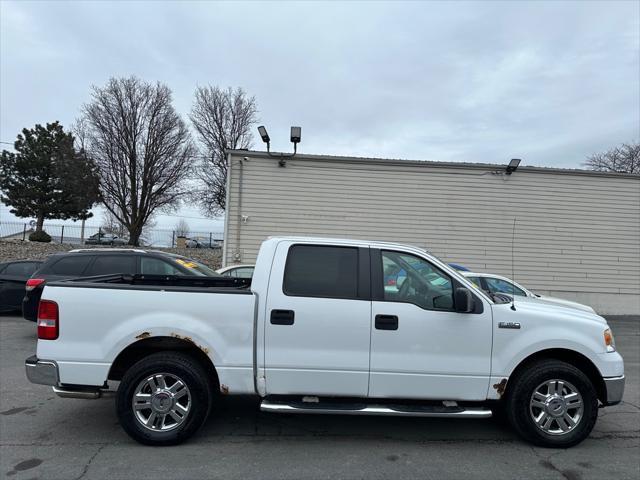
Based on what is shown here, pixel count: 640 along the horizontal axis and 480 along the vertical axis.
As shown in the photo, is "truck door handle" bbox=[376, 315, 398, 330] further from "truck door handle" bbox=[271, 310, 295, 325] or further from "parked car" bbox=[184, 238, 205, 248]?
"parked car" bbox=[184, 238, 205, 248]

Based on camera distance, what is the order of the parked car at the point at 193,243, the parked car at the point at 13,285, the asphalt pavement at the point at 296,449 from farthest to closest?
the parked car at the point at 193,243 → the parked car at the point at 13,285 → the asphalt pavement at the point at 296,449

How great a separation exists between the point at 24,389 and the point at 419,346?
194 inches

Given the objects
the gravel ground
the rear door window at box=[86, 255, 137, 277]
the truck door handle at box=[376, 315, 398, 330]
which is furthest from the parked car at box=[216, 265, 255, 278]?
the gravel ground

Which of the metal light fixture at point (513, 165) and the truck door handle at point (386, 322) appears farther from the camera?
the metal light fixture at point (513, 165)

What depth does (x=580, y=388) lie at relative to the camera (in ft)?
13.1

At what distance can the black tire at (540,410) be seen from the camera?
157 inches

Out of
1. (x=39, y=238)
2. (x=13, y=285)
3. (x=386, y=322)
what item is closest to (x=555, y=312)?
(x=386, y=322)

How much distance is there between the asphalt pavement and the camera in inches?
139

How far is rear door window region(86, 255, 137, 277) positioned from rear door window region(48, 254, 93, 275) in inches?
6.7

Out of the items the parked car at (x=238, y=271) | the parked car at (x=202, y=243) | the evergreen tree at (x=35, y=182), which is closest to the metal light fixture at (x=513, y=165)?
the parked car at (x=238, y=271)

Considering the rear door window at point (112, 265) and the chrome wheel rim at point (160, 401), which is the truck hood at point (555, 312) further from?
the rear door window at point (112, 265)

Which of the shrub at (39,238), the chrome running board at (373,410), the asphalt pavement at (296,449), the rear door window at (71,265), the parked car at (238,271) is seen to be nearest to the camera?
the asphalt pavement at (296,449)

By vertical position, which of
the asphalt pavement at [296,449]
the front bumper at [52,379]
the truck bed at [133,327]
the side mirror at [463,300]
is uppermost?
the side mirror at [463,300]

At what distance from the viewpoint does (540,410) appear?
404 cm
